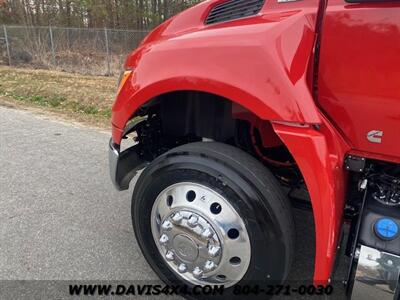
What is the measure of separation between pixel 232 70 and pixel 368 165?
2.62 feet

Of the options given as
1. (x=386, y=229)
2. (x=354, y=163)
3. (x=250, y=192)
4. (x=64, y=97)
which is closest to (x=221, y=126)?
(x=250, y=192)

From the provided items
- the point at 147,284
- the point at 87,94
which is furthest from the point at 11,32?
the point at 147,284

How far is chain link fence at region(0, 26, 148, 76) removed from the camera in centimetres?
1582

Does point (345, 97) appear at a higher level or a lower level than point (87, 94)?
higher

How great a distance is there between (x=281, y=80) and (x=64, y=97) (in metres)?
7.31

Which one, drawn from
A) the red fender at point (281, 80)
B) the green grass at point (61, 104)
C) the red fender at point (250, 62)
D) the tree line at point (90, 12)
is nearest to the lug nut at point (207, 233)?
the red fender at point (281, 80)

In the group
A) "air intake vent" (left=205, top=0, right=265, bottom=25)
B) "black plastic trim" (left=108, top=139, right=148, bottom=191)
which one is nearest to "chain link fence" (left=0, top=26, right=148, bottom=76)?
"black plastic trim" (left=108, top=139, right=148, bottom=191)

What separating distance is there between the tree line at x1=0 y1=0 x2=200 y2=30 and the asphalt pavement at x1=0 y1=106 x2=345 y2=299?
1614cm

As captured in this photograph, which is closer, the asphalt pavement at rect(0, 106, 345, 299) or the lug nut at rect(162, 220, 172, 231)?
the lug nut at rect(162, 220, 172, 231)

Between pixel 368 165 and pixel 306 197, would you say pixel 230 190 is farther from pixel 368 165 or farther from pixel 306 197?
pixel 306 197

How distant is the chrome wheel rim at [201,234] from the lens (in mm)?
2043

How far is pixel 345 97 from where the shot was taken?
177cm

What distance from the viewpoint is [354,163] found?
6.11 ft

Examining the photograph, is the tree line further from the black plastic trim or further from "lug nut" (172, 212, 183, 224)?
"lug nut" (172, 212, 183, 224)
